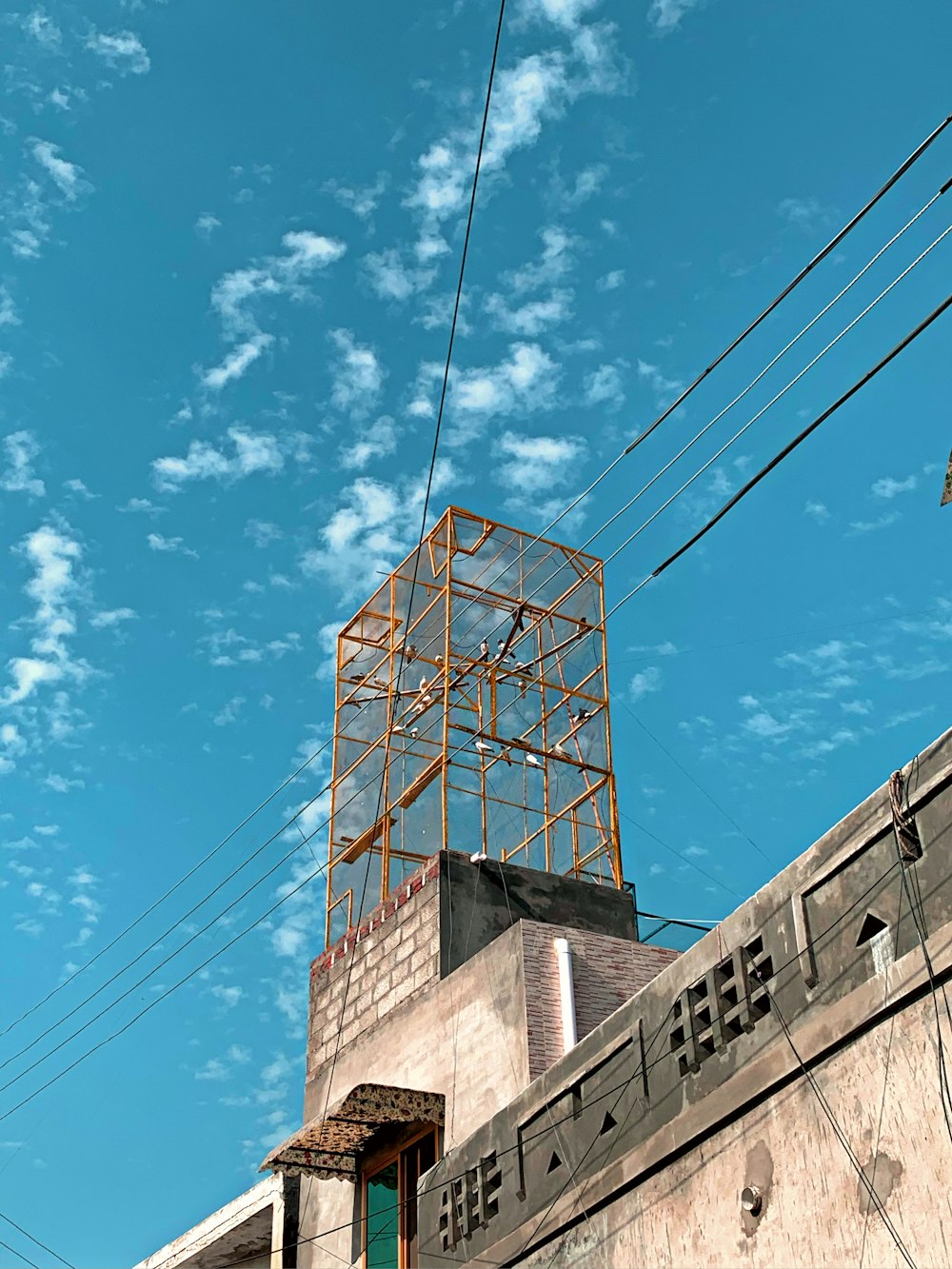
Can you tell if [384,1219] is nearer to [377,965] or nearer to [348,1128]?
[348,1128]

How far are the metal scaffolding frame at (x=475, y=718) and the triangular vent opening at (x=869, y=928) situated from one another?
9.64 m

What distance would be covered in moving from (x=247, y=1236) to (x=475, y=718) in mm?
7437

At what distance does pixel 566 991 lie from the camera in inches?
622

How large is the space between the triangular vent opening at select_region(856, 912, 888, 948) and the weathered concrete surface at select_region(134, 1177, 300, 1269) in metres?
11.2

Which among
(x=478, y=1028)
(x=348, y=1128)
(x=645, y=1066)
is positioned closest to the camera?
(x=645, y=1066)

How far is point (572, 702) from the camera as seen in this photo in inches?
839

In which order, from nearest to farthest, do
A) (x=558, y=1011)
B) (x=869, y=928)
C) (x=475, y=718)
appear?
(x=869, y=928) → (x=558, y=1011) → (x=475, y=718)

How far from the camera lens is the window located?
16094 millimetres

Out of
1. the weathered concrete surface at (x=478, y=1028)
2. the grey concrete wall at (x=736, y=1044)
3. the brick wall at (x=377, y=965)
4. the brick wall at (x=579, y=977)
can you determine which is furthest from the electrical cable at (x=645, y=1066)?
the brick wall at (x=377, y=965)

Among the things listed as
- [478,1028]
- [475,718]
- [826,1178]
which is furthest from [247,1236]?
[826,1178]

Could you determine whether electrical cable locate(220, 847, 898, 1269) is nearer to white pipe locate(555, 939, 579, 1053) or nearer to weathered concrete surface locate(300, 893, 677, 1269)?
weathered concrete surface locate(300, 893, 677, 1269)

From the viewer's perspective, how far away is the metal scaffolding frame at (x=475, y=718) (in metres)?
20.0

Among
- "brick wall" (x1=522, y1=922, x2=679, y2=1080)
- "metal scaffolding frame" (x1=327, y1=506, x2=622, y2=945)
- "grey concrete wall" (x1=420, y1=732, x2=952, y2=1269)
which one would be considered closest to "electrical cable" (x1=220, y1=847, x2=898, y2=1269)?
"grey concrete wall" (x1=420, y1=732, x2=952, y2=1269)

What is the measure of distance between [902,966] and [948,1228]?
4.70 feet
